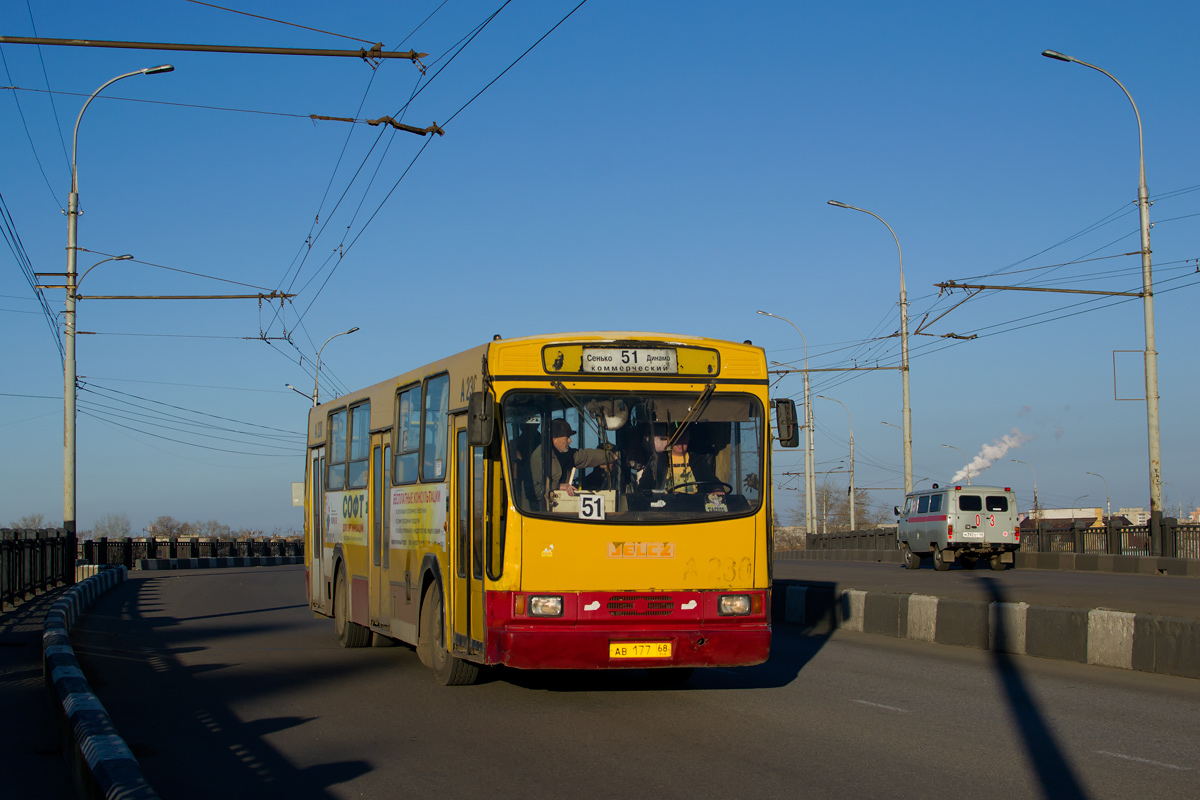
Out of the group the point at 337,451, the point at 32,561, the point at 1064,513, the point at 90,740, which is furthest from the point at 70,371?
the point at 1064,513

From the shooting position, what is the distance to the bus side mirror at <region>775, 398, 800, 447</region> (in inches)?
384

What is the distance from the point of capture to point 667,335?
33.2ft

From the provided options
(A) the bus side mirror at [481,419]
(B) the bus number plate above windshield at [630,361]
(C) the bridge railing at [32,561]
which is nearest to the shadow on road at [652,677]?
(A) the bus side mirror at [481,419]

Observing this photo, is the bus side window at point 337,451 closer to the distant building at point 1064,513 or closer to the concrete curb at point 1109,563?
the concrete curb at point 1109,563

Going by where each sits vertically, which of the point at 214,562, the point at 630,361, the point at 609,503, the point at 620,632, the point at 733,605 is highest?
the point at 630,361

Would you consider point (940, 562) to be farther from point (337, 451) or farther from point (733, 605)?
point (733, 605)

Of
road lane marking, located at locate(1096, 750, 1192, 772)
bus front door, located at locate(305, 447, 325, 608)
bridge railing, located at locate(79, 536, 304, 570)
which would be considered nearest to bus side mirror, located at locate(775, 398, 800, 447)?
road lane marking, located at locate(1096, 750, 1192, 772)

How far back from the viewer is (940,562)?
33625mm

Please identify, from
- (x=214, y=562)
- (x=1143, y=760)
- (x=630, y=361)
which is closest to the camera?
(x=1143, y=760)

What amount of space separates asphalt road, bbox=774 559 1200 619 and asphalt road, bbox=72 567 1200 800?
4.70 meters

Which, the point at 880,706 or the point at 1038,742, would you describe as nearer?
the point at 1038,742

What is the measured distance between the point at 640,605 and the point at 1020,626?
6478 millimetres

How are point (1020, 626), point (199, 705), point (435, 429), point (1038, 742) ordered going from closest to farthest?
point (1038, 742) → point (199, 705) → point (435, 429) → point (1020, 626)

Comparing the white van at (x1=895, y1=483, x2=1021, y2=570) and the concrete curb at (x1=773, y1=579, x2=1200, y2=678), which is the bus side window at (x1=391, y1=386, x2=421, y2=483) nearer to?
the concrete curb at (x1=773, y1=579, x2=1200, y2=678)
